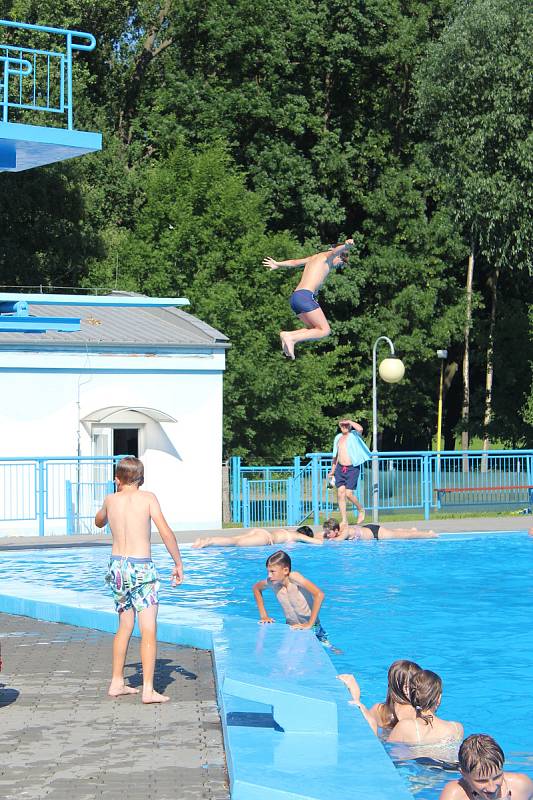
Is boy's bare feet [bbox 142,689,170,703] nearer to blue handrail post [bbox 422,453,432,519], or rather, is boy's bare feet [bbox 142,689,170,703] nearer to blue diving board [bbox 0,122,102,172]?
blue diving board [bbox 0,122,102,172]

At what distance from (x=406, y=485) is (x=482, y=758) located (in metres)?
19.0

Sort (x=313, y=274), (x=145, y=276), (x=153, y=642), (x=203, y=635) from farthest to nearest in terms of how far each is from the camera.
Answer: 1. (x=145, y=276)
2. (x=313, y=274)
3. (x=203, y=635)
4. (x=153, y=642)

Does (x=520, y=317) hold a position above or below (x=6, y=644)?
above

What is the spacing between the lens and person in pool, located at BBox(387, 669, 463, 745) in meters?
8.60

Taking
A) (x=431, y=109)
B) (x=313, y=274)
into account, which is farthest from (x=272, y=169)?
(x=313, y=274)

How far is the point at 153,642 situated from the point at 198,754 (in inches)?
62.6

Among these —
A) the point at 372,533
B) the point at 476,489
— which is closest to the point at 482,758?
the point at 372,533

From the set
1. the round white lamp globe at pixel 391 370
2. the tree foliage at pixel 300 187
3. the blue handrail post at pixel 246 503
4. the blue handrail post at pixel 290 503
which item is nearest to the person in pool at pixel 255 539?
the blue handrail post at pixel 246 503

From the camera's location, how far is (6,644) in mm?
11516

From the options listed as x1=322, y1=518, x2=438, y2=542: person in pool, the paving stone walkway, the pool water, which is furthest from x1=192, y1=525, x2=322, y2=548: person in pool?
the paving stone walkway

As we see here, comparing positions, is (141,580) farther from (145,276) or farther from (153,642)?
(145,276)

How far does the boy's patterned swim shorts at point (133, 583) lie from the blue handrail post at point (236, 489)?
55.5 feet

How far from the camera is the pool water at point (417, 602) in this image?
39.7 feet

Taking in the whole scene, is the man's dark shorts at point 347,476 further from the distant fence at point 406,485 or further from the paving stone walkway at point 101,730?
the paving stone walkway at point 101,730
